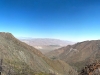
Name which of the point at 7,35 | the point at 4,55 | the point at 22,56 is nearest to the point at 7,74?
the point at 4,55

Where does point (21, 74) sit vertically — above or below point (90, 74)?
below

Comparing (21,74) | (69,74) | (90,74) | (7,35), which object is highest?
(7,35)

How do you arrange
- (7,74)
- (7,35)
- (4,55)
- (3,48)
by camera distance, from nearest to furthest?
(7,74) → (4,55) → (3,48) → (7,35)

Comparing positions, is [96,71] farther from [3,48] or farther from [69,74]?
[69,74]

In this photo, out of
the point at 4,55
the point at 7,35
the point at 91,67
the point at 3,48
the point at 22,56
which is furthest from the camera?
the point at 7,35

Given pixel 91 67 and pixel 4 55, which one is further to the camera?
pixel 4 55

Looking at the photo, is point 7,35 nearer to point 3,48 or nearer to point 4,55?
point 3,48

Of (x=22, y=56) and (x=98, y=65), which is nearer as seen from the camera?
(x=98, y=65)

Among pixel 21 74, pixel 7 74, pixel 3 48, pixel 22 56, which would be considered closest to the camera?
pixel 7 74

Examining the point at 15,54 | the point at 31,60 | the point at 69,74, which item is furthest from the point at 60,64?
the point at 15,54
